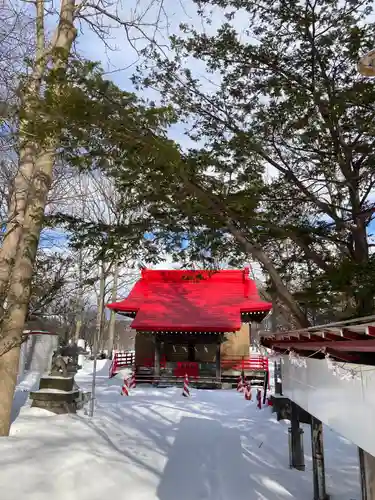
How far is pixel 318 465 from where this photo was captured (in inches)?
211

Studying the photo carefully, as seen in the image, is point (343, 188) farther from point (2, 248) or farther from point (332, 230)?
point (2, 248)

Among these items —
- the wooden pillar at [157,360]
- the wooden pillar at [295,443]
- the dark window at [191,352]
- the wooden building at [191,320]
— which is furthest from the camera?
the dark window at [191,352]

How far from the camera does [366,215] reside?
6.37 metres

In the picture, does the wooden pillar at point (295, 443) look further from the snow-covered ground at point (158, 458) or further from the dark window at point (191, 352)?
the dark window at point (191, 352)

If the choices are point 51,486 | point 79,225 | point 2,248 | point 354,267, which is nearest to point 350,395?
point 354,267

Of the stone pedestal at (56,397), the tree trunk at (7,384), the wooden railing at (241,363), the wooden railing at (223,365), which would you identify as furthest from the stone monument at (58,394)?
the wooden railing at (241,363)

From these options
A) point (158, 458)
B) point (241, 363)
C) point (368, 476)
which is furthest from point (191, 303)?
point (368, 476)

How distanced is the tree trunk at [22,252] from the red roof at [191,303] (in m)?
8.30

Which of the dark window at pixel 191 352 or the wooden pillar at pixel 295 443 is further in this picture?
the dark window at pixel 191 352

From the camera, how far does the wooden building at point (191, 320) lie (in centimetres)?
1750

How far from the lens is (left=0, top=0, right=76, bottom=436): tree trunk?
7.31m

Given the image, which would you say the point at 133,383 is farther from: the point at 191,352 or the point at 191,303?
the point at 191,303

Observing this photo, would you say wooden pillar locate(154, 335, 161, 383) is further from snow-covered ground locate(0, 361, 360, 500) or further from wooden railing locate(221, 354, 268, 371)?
snow-covered ground locate(0, 361, 360, 500)

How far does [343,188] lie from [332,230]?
756mm
